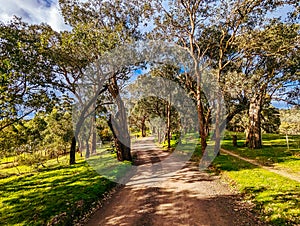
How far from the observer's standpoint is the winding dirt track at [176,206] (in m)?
7.71

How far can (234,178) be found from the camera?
40.6ft

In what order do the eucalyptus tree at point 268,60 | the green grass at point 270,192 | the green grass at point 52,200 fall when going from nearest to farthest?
the green grass at point 270,192, the green grass at point 52,200, the eucalyptus tree at point 268,60

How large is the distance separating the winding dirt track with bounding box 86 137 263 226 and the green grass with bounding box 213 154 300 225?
2.05 feet

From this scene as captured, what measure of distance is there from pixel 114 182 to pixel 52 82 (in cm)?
1103

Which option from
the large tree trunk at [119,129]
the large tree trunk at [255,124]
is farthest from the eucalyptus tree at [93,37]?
the large tree trunk at [255,124]

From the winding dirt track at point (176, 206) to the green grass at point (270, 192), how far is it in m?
0.63

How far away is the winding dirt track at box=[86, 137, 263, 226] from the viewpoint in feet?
25.3

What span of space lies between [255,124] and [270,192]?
58.3ft

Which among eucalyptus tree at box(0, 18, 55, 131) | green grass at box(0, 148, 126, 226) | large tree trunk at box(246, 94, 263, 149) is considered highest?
eucalyptus tree at box(0, 18, 55, 131)

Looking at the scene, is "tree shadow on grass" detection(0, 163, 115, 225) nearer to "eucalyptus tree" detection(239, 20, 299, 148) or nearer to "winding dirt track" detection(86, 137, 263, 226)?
"winding dirt track" detection(86, 137, 263, 226)

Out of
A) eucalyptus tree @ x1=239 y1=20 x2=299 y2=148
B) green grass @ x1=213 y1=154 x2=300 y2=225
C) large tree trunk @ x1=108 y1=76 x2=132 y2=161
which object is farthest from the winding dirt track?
eucalyptus tree @ x1=239 y1=20 x2=299 y2=148

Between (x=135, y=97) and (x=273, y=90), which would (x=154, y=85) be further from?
(x=273, y=90)

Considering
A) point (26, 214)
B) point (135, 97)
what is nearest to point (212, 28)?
point (26, 214)

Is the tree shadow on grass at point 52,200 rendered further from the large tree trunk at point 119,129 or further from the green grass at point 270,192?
the green grass at point 270,192
